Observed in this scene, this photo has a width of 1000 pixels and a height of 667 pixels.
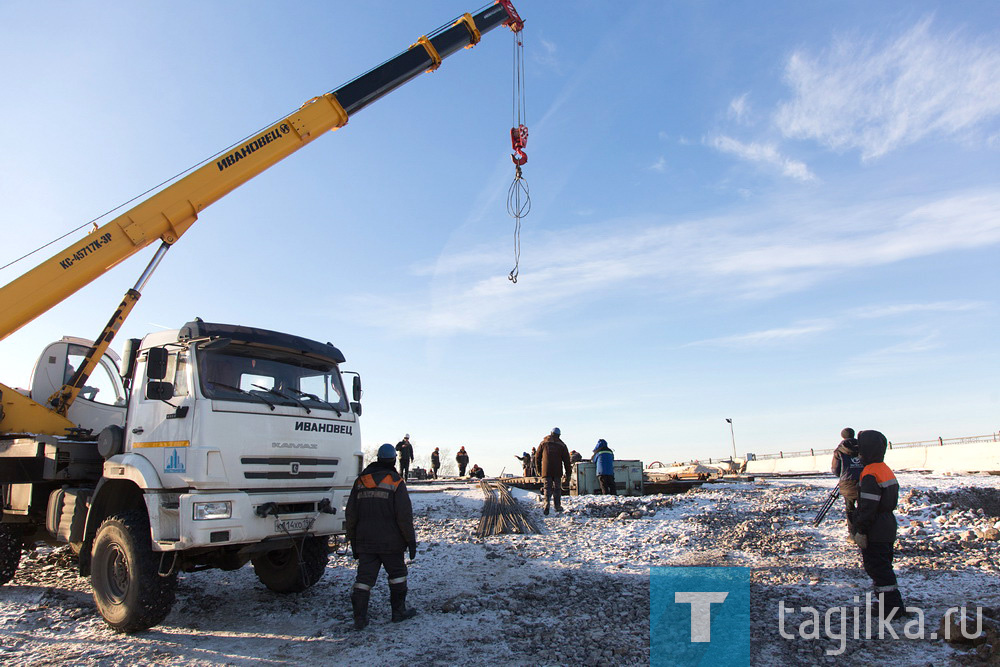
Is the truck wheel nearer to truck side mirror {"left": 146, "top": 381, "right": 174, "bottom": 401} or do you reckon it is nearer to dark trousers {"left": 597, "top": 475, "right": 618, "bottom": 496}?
truck side mirror {"left": 146, "top": 381, "right": 174, "bottom": 401}

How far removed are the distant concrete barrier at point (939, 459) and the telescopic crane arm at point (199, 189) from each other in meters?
22.1

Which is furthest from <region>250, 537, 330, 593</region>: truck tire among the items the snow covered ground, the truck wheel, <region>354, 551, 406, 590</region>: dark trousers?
the truck wheel

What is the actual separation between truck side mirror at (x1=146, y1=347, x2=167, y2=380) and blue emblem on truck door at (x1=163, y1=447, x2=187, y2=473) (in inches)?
31.1

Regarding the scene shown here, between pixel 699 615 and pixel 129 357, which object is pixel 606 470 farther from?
pixel 129 357

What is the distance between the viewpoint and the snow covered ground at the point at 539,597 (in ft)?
18.3

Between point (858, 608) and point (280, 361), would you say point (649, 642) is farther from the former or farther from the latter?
point (280, 361)

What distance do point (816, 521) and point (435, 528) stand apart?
6522 mm

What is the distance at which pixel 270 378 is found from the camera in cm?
703

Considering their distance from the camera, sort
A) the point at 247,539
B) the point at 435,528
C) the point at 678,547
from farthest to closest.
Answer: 1. the point at 435,528
2. the point at 678,547
3. the point at 247,539

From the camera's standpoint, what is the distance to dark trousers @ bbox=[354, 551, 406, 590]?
6.31 metres

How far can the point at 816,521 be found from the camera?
33.2 ft

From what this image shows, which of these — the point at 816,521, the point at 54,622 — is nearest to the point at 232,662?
the point at 54,622

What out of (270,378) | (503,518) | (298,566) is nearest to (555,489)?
(503,518)

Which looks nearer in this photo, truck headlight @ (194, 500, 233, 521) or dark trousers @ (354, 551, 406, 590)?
truck headlight @ (194, 500, 233, 521)
